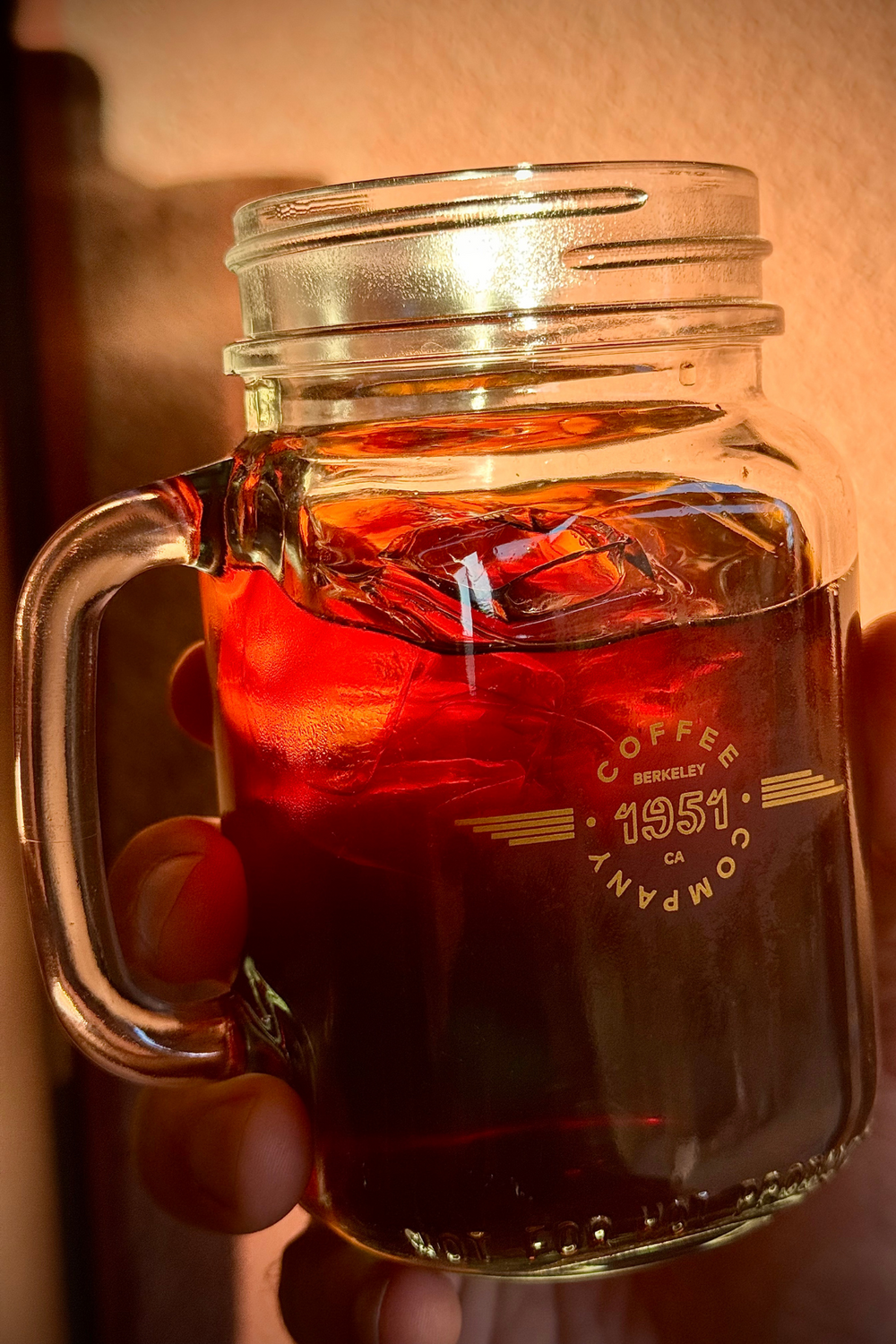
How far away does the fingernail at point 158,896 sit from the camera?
49 cm

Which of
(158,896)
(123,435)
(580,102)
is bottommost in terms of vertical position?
(158,896)

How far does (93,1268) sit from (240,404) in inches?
16.2

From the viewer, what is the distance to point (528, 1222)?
372 mm

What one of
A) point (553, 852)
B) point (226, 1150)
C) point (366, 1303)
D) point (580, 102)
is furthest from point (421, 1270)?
point (580, 102)

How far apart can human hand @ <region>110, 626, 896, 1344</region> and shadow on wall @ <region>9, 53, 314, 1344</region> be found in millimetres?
52

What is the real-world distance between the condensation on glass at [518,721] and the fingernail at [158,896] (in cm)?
6

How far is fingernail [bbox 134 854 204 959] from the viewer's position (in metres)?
0.49

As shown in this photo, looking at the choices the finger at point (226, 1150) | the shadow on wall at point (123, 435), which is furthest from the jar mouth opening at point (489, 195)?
the finger at point (226, 1150)

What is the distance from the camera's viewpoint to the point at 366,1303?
1.67 feet

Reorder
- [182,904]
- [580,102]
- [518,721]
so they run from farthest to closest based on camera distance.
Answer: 1. [580,102]
2. [182,904]
3. [518,721]

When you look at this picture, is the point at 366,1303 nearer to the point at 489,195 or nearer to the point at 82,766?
the point at 82,766

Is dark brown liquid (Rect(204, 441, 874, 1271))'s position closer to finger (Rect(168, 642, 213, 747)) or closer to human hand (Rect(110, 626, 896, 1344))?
human hand (Rect(110, 626, 896, 1344))

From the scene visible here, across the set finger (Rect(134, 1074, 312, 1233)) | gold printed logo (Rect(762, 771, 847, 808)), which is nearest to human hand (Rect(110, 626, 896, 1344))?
finger (Rect(134, 1074, 312, 1233))

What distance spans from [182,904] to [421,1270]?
0.60ft
